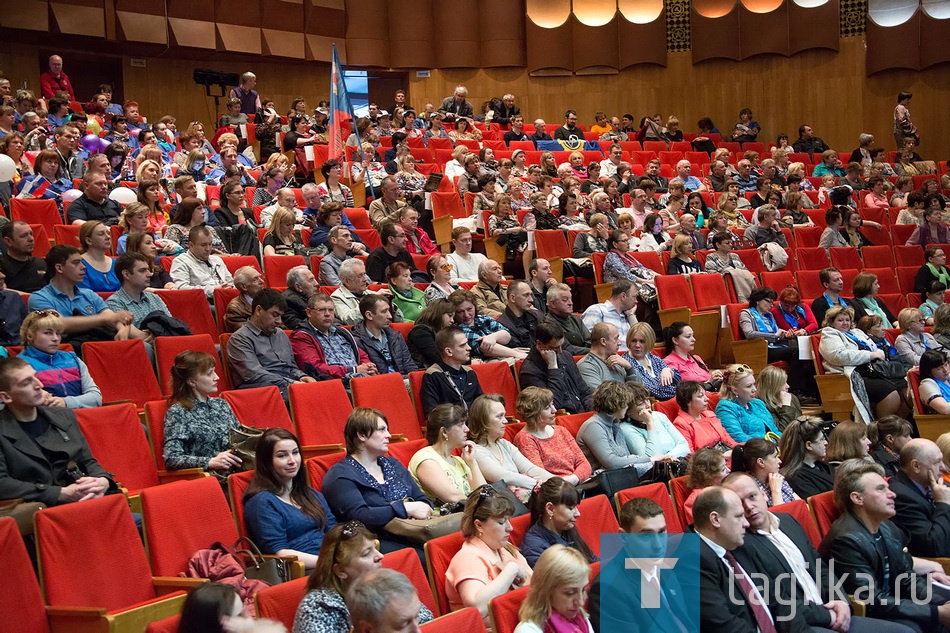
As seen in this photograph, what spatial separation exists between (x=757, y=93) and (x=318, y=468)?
10.8 meters

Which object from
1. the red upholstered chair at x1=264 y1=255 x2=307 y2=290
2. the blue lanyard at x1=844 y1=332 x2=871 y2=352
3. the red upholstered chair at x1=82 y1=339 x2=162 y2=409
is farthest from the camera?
the blue lanyard at x1=844 y1=332 x2=871 y2=352

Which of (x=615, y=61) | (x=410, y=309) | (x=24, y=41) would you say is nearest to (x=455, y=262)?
(x=410, y=309)

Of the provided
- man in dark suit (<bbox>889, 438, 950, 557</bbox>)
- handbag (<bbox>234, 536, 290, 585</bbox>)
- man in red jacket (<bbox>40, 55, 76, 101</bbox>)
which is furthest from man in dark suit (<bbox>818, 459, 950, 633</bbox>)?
man in red jacket (<bbox>40, 55, 76, 101</bbox>)

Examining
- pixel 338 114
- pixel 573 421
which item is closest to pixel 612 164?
pixel 338 114

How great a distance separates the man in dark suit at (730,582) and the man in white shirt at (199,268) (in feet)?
9.12

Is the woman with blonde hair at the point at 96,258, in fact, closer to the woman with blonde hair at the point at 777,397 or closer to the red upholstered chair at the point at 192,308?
the red upholstered chair at the point at 192,308

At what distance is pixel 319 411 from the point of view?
156 inches

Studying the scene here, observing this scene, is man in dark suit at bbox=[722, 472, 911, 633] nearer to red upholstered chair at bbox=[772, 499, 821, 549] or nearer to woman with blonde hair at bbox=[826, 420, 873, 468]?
red upholstered chair at bbox=[772, 499, 821, 549]

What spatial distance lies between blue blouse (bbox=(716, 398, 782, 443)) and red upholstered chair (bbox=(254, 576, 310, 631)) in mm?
2621

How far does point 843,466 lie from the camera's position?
139 inches

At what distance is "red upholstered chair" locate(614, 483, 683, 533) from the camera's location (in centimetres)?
346

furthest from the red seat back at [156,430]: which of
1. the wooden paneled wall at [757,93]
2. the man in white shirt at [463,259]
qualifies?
the wooden paneled wall at [757,93]

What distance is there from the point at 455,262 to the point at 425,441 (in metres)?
2.48

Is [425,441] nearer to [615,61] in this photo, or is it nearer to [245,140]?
[245,140]
